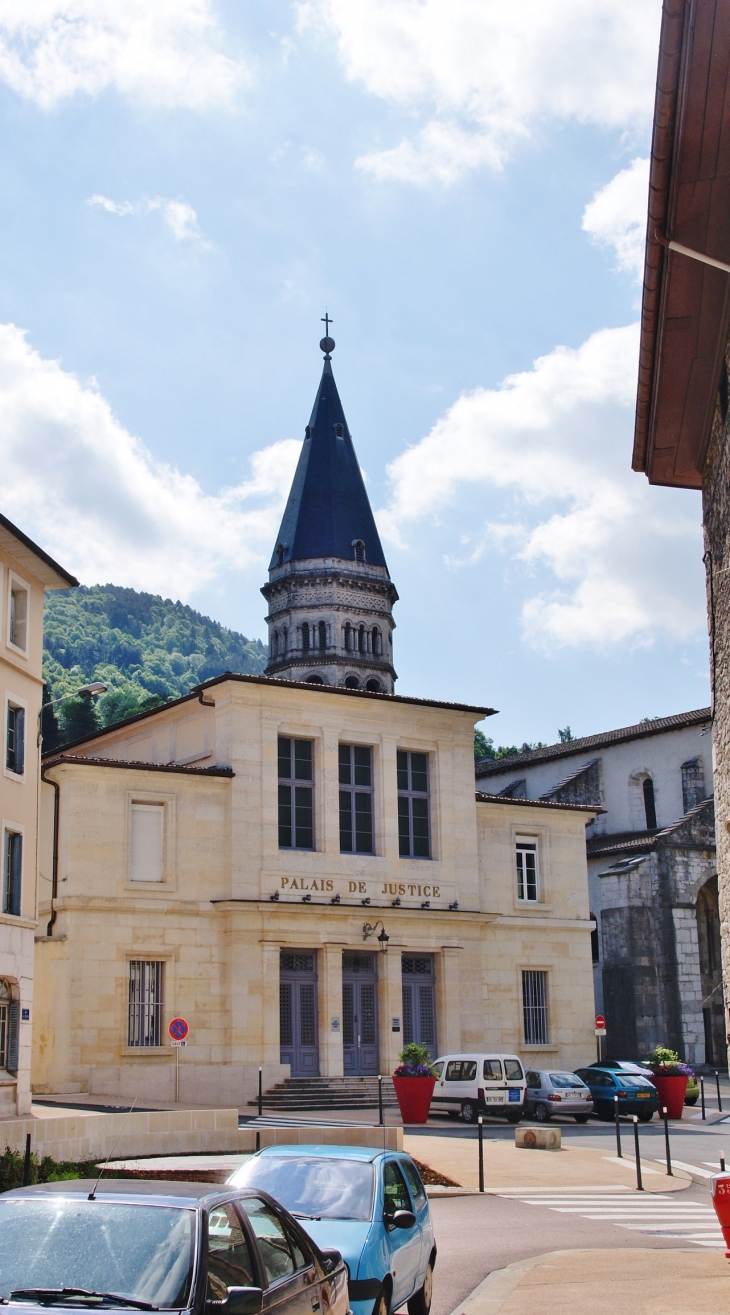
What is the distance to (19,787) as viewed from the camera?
2614cm

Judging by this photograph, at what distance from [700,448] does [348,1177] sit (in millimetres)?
8811

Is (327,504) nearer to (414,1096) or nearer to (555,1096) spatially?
(555,1096)

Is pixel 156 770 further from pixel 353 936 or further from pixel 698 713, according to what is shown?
Answer: pixel 698 713

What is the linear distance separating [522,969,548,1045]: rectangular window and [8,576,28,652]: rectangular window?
748 inches

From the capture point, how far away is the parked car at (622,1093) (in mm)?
30906

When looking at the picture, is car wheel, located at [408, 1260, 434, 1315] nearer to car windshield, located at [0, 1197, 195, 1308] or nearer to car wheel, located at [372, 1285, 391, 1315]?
car wheel, located at [372, 1285, 391, 1315]

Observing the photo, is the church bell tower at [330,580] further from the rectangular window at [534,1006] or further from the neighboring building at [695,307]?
the neighboring building at [695,307]

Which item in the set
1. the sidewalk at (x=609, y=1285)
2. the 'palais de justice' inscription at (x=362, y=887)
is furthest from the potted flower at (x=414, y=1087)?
the sidewalk at (x=609, y=1285)

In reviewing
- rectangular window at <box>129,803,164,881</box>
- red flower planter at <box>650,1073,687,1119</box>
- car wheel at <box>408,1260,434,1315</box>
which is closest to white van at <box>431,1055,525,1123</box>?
red flower planter at <box>650,1073,687,1119</box>

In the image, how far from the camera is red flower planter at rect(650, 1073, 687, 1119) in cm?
3094

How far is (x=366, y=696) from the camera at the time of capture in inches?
1451

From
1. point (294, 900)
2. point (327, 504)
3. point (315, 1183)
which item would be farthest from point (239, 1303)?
point (327, 504)

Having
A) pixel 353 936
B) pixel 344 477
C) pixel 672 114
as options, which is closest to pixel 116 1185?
pixel 672 114

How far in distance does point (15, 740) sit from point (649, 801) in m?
33.3
